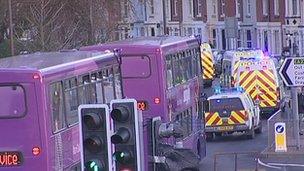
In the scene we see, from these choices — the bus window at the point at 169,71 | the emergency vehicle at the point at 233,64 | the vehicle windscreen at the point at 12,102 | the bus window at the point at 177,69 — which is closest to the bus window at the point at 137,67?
the bus window at the point at 169,71

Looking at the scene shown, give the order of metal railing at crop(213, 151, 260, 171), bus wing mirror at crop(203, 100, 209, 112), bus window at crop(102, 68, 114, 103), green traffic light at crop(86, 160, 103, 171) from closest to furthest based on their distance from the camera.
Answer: green traffic light at crop(86, 160, 103, 171) < bus window at crop(102, 68, 114, 103) < metal railing at crop(213, 151, 260, 171) < bus wing mirror at crop(203, 100, 209, 112)

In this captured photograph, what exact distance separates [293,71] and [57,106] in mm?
13155

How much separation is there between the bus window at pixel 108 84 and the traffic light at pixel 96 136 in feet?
28.0

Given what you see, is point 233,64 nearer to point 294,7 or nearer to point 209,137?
point 209,137

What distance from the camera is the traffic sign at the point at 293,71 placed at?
27125 mm

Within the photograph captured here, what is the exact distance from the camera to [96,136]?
404 inches

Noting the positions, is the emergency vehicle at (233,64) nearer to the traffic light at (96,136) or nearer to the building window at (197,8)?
the building window at (197,8)

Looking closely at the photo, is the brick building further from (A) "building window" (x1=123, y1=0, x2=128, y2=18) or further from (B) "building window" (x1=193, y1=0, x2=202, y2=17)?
(A) "building window" (x1=123, y1=0, x2=128, y2=18)

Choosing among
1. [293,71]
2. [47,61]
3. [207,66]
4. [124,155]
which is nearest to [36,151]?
[47,61]

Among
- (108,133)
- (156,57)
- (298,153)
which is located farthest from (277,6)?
(108,133)

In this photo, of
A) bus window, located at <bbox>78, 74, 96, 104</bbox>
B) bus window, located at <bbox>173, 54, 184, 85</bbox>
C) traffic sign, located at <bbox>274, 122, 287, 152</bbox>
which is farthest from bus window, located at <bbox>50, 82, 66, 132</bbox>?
traffic sign, located at <bbox>274, 122, 287, 152</bbox>

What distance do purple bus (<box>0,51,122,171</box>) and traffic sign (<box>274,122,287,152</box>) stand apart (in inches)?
489

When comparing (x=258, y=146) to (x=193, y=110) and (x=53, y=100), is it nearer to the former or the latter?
(x=193, y=110)

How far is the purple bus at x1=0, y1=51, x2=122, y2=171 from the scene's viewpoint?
1466 centimetres
